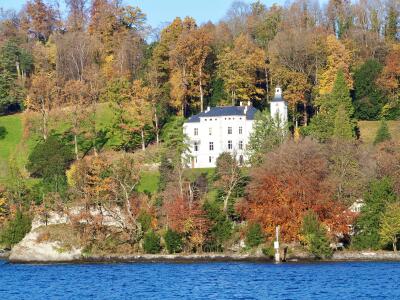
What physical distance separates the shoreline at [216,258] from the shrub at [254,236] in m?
0.93

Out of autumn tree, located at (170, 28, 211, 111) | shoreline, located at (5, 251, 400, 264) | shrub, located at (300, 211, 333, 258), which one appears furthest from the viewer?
autumn tree, located at (170, 28, 211, 111)

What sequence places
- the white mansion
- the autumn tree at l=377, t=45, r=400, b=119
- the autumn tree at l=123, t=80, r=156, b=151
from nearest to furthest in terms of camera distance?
the white mansion < the autumn tree at l=123, t=80, r=156, b=151 < the autumn tree at l=377, t=45, r=400, b=119

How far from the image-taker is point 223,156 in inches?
3406

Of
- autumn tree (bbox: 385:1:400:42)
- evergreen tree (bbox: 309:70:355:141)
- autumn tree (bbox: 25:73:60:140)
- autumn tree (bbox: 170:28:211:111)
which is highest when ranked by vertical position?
autumn tree (bbox: 385:1:400:42)

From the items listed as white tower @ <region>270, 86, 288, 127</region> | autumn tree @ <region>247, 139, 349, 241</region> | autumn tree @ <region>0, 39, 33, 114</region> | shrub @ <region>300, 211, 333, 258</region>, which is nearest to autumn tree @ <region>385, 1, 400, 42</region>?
white tower @ <region>270, 86, 288, 127</region>

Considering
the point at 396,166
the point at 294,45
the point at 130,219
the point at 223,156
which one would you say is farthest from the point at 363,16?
the point at 130,219

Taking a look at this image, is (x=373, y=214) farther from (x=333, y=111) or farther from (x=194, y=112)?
(x=194, y=112)

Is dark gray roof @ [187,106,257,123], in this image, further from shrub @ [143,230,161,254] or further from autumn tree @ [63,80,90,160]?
shrub @ [143,230,161,254]

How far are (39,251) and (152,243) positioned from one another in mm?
7940

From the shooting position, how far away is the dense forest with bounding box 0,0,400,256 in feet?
231

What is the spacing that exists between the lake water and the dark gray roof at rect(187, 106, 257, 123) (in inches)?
1134

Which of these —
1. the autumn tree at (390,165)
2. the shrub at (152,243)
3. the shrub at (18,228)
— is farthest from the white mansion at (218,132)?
the shrub at (152,243)

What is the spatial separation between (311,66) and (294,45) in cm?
250

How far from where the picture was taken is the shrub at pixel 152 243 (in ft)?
231
